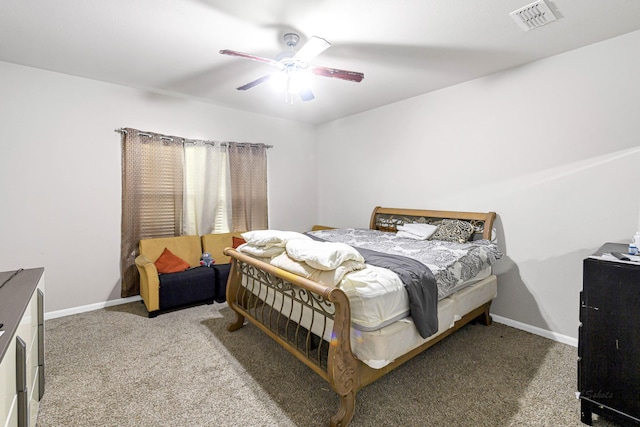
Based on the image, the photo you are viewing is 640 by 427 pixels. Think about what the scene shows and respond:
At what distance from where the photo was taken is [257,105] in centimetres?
427

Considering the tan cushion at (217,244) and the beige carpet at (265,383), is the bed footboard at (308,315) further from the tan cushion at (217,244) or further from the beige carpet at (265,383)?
the tan cushion at (217,244)

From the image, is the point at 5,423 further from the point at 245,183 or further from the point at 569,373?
the point at 245,183

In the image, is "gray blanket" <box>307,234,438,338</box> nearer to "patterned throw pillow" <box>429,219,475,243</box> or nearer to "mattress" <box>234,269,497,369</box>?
"mattress" <box>234,269,497,369</box>

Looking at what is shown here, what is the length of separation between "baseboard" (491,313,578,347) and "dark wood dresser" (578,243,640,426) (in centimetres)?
113

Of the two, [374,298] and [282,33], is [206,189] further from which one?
[374,298]

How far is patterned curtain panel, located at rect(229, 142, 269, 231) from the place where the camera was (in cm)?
441

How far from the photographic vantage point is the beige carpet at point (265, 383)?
179 centimetres

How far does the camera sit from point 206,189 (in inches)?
165

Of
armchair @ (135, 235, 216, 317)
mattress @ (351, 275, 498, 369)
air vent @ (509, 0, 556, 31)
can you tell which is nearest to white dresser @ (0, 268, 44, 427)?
armchair @ (135, 235, 216, 317)

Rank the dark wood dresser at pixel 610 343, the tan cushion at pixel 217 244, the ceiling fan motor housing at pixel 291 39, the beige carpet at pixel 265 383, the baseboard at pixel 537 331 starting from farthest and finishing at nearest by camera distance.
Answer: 1. the tan cushion at pixel 217 244
2. the baseboard at pixel 537 331
3. the ceiling fan motor housing at pixel 291 39
4. the beige carpet at pixel 265 383
5. the dark wood dresser at pixel 610 343

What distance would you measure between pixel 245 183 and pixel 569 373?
4.15 m

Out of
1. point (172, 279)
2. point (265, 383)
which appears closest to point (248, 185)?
point (172, 279)

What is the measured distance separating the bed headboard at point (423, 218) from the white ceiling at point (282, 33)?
5.01 ft

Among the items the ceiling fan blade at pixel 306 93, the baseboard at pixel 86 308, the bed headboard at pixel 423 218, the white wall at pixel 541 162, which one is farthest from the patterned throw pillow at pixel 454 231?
the baseboard at pixel 86 308
